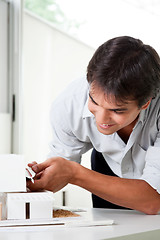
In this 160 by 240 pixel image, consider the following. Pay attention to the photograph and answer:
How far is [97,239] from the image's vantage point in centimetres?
79

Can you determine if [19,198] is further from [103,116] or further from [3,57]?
[3,57]

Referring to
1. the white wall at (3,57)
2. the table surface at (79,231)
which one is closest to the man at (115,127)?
the table surface at (79,231)

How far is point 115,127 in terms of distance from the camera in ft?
3.82

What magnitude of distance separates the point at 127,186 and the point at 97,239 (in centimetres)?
44

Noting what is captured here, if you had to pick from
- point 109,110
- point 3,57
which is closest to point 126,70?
point 109,110

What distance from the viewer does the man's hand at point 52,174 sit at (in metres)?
1.13

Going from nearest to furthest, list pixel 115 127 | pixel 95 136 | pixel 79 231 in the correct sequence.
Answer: pixel 79 231
pixel 115 127
pixel 95 136

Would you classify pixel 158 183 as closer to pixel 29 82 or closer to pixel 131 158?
pixel 131 158

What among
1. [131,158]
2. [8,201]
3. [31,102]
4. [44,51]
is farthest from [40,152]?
[8,201]

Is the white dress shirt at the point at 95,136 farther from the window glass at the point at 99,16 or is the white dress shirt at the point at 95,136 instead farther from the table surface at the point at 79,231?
the window glass at the point at 99,16

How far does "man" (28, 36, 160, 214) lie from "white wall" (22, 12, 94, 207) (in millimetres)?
2041

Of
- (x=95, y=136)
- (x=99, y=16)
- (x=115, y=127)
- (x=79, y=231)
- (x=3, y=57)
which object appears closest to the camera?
(x=79, y=231)

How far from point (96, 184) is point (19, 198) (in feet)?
1.01

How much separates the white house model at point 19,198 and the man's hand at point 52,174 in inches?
2.8
